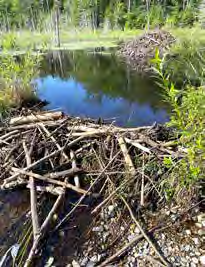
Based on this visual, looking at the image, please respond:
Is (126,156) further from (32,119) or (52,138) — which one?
(32,119)

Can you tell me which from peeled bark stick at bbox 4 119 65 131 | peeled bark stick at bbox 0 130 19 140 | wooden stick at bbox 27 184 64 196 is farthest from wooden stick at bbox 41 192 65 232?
peeled bark stick at bbox 0 130 19 140

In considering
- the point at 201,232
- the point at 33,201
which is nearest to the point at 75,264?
the point at 33,201

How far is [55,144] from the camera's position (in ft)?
16.4

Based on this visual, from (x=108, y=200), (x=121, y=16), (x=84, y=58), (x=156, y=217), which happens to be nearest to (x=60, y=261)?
(x=108, y=200)

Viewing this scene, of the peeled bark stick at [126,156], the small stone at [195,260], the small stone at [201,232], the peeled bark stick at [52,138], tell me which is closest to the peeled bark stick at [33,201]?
the peeled bark stick at [52,138]

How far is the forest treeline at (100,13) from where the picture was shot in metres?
32.8

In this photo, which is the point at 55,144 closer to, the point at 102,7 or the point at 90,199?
the point at 90,199

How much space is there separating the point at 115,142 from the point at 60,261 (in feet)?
7.21

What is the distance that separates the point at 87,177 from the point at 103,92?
618 centimetres

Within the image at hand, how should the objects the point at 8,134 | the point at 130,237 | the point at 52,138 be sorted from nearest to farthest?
1. the point at 130,237
2. the point at 52,138
3. the point at 8,134

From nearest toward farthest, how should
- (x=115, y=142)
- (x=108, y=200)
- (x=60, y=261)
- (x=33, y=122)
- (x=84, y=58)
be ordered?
(x=60, y=261) → (x=108, y=200) → (x=115, y=142) → (x=33, y=122) → (x=84, y=58)

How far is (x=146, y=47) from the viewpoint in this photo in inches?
689

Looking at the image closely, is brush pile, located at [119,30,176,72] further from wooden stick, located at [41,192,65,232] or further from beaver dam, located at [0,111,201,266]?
wooden stick, located at [41,192,65,232]

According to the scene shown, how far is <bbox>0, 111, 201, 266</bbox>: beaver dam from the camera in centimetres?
335
